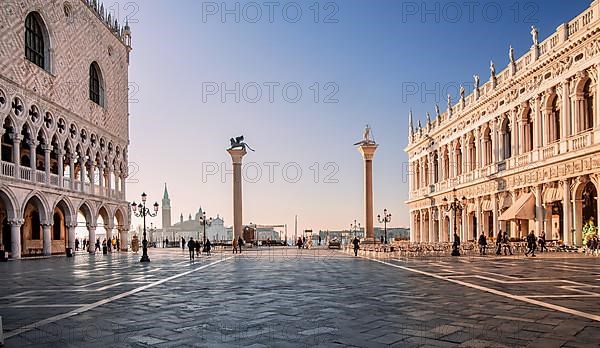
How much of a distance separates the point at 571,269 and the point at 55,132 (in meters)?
29.8

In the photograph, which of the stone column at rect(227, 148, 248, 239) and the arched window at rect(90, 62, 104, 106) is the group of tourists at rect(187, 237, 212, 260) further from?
the arched window at rect(90, 62, 104, 106)

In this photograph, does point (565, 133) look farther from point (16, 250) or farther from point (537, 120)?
point (16, 250)

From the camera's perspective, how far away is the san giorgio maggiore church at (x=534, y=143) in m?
25.5

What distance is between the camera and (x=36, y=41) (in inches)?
1283

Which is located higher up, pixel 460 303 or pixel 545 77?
pixel 545 77

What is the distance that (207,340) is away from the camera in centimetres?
662

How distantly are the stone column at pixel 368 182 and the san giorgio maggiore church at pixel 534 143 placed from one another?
6588mm

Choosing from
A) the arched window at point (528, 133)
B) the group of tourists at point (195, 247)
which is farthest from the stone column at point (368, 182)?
the arched window at point (528, 133)

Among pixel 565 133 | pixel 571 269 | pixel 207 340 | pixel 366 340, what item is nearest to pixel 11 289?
pixel 207 340

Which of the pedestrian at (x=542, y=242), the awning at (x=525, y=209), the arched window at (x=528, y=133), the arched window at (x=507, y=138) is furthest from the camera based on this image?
the arched window at (x=507, y=138)

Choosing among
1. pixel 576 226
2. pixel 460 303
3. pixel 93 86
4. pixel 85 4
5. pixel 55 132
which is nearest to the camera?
pixel 460 303

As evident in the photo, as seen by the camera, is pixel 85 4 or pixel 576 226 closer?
pixel 576 226

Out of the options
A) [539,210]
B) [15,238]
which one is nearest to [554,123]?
[539,210]

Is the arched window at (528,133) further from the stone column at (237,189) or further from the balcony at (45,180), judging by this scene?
the balcony at (45,180)
